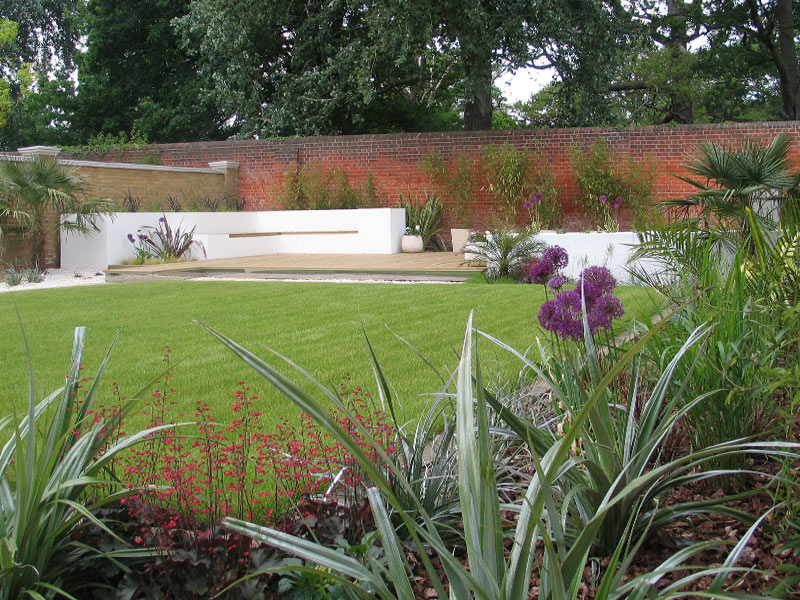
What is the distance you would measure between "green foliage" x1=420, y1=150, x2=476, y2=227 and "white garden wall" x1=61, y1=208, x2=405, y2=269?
96cm

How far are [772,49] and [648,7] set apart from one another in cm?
347

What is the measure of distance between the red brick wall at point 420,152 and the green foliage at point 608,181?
0.60ft

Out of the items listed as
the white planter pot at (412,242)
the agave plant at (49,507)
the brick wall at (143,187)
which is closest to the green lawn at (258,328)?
the agave plant at (49,507)

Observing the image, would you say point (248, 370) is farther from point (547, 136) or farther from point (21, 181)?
point (547, 136)

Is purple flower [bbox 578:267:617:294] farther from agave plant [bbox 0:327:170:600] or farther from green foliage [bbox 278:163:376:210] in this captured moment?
green foliage [bbox 278:163:376:210]

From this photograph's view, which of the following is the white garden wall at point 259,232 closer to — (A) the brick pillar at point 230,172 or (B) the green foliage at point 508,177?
(A) the brick pillar at point 230,172

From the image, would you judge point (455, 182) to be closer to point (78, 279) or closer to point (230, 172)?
point (230, 172)

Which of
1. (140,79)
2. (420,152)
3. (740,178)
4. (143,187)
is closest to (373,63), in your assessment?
(420,152)

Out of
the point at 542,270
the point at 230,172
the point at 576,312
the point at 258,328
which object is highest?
the point at 230,172

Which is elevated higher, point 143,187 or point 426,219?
point 143,187

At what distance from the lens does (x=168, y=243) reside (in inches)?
479

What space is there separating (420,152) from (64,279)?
6705 mm

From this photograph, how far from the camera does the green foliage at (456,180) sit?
46.0 ft

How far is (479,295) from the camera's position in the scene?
768 centimetres
